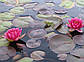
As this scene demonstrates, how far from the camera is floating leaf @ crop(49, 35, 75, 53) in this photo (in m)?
1.29

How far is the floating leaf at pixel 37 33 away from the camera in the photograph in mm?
1482

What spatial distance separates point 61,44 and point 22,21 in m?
0.63

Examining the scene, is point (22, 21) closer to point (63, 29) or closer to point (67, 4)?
point (63, 29)

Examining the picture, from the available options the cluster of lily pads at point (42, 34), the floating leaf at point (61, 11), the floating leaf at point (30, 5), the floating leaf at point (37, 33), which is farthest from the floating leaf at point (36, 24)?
the floating leaf at point (30, 5)

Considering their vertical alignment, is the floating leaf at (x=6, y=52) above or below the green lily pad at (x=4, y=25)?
below

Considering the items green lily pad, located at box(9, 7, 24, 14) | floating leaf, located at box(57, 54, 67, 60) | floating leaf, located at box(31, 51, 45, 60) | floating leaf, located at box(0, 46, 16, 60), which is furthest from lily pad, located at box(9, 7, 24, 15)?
floating leaf, located at box(57, 54, 67, 60)

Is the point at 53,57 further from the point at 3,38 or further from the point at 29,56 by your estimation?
the point at 3,38

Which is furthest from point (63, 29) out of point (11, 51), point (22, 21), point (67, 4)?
point (67, 4)

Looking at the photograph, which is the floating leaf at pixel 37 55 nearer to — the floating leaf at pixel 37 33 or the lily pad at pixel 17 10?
the floating leaf at pixel 37 33

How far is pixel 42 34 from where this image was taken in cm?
150

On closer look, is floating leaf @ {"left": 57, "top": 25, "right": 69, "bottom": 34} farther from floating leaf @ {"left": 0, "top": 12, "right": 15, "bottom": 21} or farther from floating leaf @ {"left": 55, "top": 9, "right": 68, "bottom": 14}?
floating leaf @ {"left": 0, "top": 12, "right": 15, "bottom": 21}

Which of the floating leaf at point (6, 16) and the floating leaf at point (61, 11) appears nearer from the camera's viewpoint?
the floating leaf at point (6, 16)

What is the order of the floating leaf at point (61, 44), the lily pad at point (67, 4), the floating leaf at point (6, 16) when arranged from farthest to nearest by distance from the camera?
the lily pad at point (67, 4)
the floating leaf at point (6, 16)
the floating leaf at point (61, 44)

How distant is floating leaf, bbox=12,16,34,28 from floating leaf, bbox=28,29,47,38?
0.17 m
